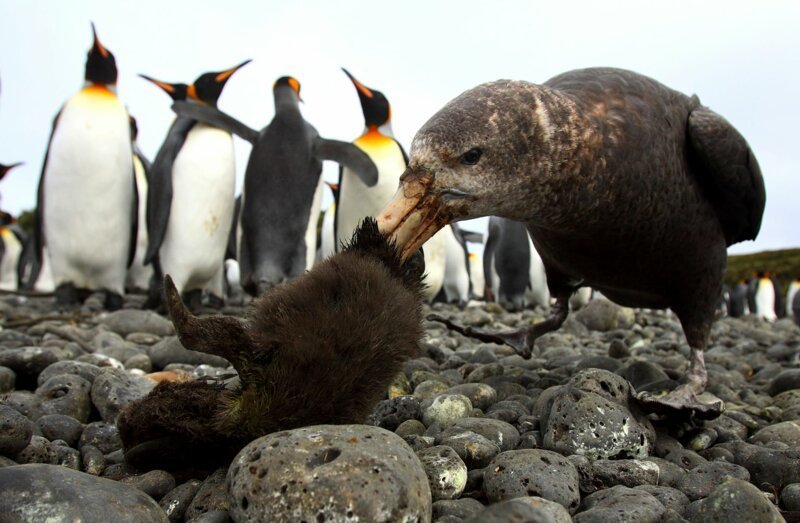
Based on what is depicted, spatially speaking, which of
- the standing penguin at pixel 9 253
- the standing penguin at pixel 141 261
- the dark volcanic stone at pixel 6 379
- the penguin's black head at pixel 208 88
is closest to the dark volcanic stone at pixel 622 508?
the dark volcanic stone at pixel 6 379

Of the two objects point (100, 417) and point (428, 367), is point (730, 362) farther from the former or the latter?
point (100, 417)

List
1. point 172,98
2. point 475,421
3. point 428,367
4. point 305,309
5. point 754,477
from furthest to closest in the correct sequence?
point 172,98
point 428,367
point 475,421
point 754,477
point 305,309

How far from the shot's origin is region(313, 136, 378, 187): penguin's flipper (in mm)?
8484

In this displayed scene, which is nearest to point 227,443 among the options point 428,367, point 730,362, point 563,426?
point 563,426

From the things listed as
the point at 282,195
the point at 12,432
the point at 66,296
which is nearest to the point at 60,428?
the point at 12,432

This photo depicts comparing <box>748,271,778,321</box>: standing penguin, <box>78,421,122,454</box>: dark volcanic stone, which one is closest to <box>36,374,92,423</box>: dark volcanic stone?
<box>78,421,122,454</box>: dark volcanic stone

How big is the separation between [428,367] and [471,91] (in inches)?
71.5

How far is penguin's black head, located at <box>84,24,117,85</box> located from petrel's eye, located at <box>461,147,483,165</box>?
784cm

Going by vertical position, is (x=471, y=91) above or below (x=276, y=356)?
above

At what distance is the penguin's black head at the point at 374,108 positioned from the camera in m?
10.3

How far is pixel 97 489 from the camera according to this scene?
1642mm

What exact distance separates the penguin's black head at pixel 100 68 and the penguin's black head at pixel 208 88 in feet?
3.78

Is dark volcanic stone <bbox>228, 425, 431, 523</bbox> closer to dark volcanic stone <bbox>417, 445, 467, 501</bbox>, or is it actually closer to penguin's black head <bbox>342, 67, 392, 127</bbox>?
dark volcanic stone <bbox>417, 445, 467, 501</bbox>

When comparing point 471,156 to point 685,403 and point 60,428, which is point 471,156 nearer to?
point 685,403
